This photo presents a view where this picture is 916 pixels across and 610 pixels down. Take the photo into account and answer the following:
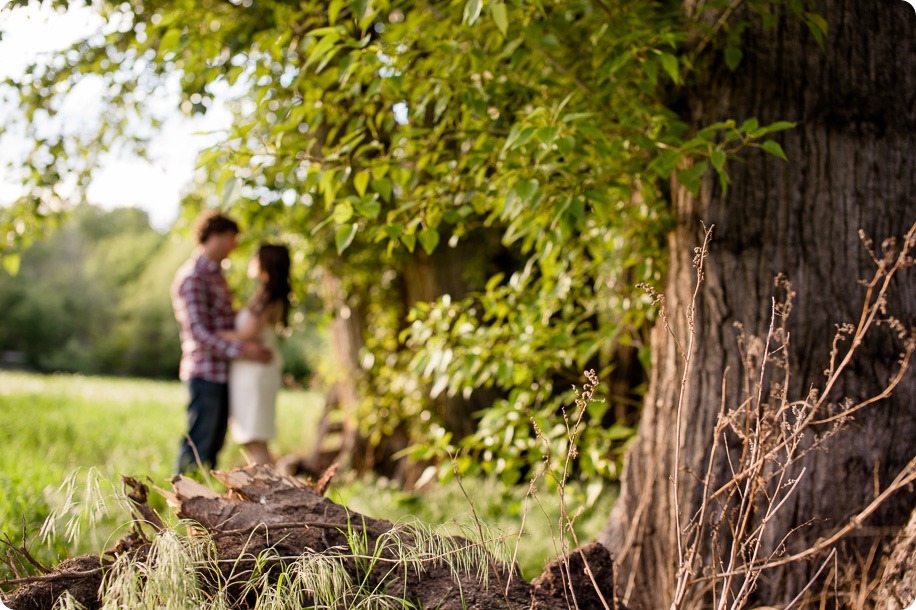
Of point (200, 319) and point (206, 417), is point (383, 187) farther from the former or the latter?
point (206, 417)

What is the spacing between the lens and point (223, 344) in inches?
195

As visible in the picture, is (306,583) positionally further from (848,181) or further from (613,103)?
(848,181)

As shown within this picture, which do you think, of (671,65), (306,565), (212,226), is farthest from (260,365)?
(671,65)

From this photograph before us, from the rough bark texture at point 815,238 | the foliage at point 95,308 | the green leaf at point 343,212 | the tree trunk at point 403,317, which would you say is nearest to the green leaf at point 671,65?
the rough bark texture at point 815,238

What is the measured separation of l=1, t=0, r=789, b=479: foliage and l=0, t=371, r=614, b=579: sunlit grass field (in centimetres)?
94

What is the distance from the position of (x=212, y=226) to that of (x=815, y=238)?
3.85m

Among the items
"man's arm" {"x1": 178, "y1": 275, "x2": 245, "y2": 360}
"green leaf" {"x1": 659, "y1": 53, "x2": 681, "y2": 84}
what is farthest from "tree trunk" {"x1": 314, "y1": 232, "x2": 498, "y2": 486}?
"green leaf" {"x1": 659, "y1": 53, "x2": 681, "y2": 84}

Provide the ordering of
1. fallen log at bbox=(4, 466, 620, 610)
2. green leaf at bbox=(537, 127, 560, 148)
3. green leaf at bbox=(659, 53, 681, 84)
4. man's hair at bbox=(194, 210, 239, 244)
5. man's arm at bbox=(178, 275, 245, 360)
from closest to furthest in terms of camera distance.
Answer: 1. fallen log at bbox=(4, 466, 620, 610)
2. green leaf at bbox=(537, 127, 560, 148)
3. green leaf at bbox=(659, 53, 681, 84)
4. man's arm at bbox=(178, 275, 245, 360)
5. man's hair at bbox=(194, 210, 239, 244)

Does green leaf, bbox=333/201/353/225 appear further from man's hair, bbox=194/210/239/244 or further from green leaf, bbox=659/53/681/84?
man's hair, bbox=194/210/239/244

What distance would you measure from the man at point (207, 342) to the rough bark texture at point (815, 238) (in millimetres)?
3123

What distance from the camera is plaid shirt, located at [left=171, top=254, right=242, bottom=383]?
4.91 m

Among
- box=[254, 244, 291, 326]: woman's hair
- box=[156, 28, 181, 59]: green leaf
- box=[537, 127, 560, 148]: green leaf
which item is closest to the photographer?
box=[537, 127, 560, 148]: green leaf

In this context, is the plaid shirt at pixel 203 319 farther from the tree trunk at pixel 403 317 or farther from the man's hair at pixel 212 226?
the tree trunk at pixel 403 317

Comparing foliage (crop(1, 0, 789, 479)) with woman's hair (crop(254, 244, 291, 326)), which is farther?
woman's hair (crop(254, 244, 291, 326))
